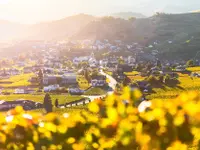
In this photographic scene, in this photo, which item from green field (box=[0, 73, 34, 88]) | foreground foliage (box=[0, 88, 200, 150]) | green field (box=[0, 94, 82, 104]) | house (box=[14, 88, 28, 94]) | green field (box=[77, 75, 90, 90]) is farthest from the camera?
green field (box=[0, 73, 34, 88])

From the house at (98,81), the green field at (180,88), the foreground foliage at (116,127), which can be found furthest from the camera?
the house at (98,81)

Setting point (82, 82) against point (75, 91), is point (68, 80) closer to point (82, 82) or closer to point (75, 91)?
point (82, 82)

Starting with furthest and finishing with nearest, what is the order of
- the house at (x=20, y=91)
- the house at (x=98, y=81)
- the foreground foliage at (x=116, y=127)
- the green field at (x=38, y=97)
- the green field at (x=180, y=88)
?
1. the house at (x=98, y=81)
2. the house at (x=20, y=91)
3. the green field at (x=180, y=88)
4. the green field at (x=38, y=97)
5. the foreground foliage at (x=116, y=127)

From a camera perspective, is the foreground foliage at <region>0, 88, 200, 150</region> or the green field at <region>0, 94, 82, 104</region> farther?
the green field at <region>0, 94, 82, 104</region>

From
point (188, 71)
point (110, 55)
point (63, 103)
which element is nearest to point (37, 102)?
point (63, 103)

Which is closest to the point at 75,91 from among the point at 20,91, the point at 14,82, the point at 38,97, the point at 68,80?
the point at 38,97

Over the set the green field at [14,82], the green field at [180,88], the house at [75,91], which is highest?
the green field at [180,88]

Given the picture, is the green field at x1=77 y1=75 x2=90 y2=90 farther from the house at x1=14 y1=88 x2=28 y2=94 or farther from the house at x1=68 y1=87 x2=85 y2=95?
the house at x1=14 y1=88 x2=28 y2=94

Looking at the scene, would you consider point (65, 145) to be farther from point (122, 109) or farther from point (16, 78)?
point (16, 78)

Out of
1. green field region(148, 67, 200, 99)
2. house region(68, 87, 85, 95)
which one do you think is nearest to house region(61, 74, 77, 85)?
house region(68, 87, 85, 95)

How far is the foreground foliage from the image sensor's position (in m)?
7.30

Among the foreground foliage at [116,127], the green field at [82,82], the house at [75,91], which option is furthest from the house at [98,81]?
the foreground foliage at [116,127]

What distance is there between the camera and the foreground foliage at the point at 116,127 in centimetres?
730

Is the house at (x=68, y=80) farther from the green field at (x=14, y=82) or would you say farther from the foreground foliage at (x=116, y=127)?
the foreground foliage at (x=116, y=127)
